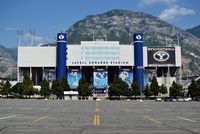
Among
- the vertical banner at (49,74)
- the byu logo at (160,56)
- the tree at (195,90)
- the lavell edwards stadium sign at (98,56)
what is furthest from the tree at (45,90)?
the tree at (195,90)

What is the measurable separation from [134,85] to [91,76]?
3361 cm

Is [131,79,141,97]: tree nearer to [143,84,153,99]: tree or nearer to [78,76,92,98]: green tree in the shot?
[143,84,153,99]: tree

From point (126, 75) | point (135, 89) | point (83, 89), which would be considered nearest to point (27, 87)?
point (83, 89)

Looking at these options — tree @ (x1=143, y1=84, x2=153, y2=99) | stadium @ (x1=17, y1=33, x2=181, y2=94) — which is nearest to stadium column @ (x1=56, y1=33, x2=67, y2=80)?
stadium @ (x1=17, y1=33, x2=181, y2=94)

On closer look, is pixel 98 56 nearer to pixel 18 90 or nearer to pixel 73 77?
pixel 73 77

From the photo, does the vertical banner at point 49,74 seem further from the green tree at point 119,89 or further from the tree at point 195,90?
the tree at point 195,90

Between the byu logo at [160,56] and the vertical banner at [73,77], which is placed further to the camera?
the byu logo at [160,56]

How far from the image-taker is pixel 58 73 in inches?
6880

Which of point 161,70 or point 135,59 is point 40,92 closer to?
point 135,59

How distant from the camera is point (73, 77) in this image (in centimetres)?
17750

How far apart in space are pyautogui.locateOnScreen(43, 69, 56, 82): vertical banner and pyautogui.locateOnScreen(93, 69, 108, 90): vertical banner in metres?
18.6

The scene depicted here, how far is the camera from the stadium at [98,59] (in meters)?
175

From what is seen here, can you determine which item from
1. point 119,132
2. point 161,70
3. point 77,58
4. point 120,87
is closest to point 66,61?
point 77,58

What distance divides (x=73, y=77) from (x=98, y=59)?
13437 millimetres
